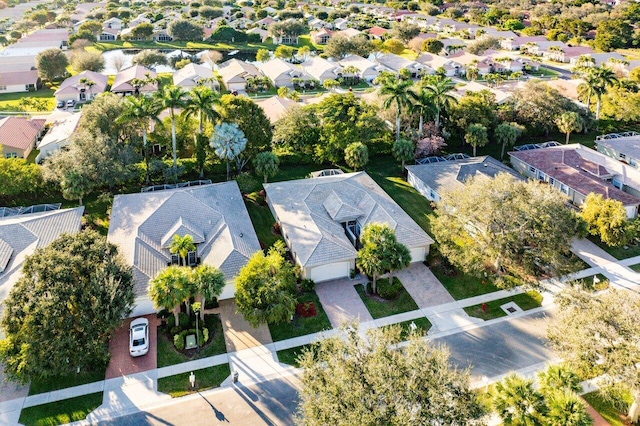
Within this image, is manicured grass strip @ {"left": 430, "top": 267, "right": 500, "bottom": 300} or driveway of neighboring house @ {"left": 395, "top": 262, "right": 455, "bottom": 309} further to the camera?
manicured grass strip @ {"left": 430, "top": 267, "right": 500, "bottom": 300}

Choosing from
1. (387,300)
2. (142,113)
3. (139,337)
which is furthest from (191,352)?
(142,113)

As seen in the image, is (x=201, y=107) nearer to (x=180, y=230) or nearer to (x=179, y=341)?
(x=180, y=230)

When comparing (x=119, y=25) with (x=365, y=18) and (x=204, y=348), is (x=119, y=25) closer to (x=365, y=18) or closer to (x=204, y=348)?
(x=365, y=18)

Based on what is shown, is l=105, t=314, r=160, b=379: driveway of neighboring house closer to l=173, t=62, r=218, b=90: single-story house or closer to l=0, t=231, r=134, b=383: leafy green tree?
l=0, t=231, r=134, b=383: leafy green tree

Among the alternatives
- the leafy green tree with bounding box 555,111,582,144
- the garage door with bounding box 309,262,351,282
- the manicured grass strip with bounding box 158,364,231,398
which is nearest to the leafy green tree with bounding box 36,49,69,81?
the garage door with bounding box 309,262,351,282

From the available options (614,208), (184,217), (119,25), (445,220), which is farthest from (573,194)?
(119,25)

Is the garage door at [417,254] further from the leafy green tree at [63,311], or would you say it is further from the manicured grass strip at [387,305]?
the leafy green tree at [63,311]

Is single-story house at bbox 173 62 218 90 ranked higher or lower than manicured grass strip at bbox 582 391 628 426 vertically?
higher
